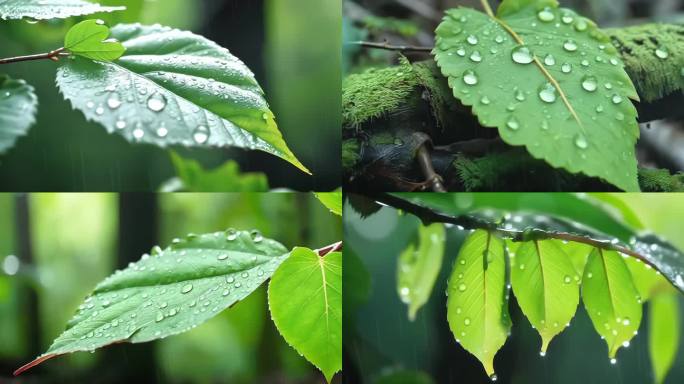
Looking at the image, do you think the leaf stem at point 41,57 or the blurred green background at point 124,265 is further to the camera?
the blurred green background at point 124,265

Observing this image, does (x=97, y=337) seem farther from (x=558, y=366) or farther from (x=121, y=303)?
(x=558, y=366)

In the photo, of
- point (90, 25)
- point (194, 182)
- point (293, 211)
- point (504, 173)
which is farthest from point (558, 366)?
point (90, 25)

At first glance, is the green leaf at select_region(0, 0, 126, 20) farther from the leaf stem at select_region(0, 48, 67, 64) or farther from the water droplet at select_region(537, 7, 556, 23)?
the water droplet at select_region(537, 7, 556, 23)

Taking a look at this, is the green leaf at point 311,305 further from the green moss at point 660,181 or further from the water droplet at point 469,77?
the green moss at point 660,181

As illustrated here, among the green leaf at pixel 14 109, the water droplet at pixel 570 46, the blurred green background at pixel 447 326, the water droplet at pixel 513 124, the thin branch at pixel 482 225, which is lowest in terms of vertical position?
the blurred green background at pixel 447 326

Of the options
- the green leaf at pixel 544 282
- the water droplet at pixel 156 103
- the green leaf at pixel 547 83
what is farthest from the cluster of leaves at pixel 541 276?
the water droplet at pixel 156 103
